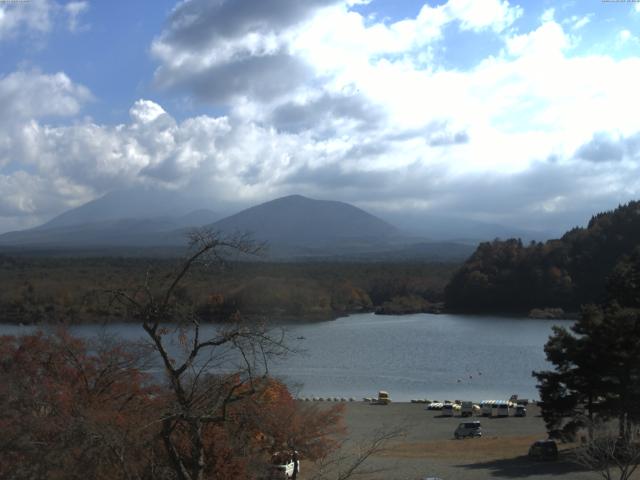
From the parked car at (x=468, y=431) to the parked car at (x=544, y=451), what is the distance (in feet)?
12.9

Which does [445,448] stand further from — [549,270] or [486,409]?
[549,270]

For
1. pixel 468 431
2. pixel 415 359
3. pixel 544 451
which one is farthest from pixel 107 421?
pixel 415 359

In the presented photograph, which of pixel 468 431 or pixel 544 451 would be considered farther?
pixel 468 431

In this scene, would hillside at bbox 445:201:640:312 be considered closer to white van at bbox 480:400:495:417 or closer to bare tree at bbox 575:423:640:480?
white van at bbox 480:400:495:417

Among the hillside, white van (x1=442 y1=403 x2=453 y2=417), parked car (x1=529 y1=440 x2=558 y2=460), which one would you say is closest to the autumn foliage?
parked car (x1=529 y1=440 x2=558 y2=460)

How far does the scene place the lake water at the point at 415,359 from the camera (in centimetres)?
2594

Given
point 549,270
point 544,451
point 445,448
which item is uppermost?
point 549,270

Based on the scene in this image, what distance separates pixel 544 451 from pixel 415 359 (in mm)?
19509

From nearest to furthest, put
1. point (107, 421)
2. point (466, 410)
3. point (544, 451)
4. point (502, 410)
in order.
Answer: point (107, 421), point (544, 451), point (502, 410), point (466, 410)

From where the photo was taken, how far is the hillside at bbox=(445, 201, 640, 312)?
178 feet

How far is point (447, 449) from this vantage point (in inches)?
624

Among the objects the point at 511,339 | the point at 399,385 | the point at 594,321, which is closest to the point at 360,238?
the point at 511,339

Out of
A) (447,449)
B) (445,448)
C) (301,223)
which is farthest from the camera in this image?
(301,223)

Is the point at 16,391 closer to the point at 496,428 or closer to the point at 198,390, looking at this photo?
the point at 198,390
